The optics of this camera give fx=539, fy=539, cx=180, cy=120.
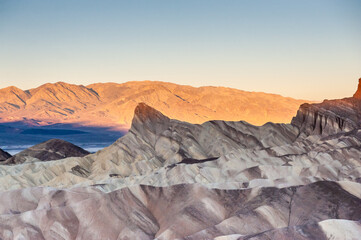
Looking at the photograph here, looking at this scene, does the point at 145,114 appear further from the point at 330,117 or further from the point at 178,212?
the point at 178,212

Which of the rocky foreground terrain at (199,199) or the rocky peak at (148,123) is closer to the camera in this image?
the rocky foreground terrain at (199,199)

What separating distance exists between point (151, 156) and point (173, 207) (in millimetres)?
54328

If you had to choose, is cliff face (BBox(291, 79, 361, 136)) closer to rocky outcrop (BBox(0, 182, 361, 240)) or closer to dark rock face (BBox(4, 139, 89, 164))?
dark rock face (BBox(4, 139, 89, 164))

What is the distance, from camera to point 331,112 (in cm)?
11125

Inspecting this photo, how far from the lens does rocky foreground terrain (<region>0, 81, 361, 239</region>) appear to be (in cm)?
4353

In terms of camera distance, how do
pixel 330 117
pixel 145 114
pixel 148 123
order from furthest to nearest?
1. pixel 145 114
2. pixel 148 123
3. pixel 330 117

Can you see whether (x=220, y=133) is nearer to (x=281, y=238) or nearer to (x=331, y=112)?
(x=331, y=112)

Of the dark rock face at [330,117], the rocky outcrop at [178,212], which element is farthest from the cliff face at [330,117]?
the rocky outcrop at [178,212]

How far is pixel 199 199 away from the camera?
1933 inches

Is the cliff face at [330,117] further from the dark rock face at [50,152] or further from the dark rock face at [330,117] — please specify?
the dark rock face at [50,152]

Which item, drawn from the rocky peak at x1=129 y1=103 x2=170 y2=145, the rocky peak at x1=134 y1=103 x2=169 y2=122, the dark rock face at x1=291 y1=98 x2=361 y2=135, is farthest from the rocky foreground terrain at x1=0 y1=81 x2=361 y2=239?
the rocky peak at x1=134 y1=103 x2=169 y2=122

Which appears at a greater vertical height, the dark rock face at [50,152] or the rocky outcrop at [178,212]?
the rocky outcrop at [178,212]

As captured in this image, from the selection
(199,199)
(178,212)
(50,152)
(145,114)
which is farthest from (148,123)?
(178,212)

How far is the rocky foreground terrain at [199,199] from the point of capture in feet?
143
